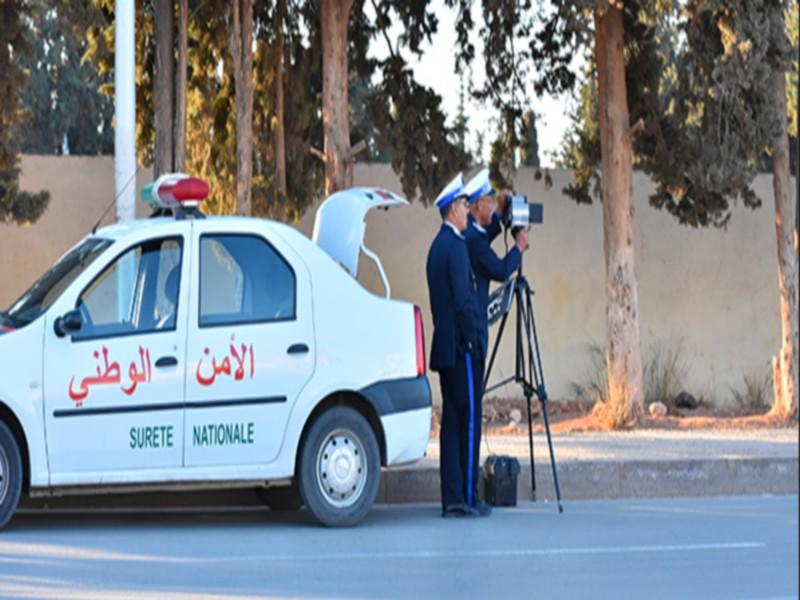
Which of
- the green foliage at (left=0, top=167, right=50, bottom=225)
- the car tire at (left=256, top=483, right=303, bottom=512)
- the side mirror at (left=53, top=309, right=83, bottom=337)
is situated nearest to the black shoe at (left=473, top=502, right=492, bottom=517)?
the car tire at (left=256, top=483, right=303, bottom=512)

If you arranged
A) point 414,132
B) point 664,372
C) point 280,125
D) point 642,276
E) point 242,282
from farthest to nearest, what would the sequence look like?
point 642,276, point 664,372, point 280,125, point 414,132, point 242,282

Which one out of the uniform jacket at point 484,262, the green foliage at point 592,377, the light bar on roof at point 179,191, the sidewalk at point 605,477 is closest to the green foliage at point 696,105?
the green foliage at point 592,377

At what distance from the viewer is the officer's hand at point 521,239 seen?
1033 cm

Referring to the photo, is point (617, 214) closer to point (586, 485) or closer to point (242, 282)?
point (586, 485)

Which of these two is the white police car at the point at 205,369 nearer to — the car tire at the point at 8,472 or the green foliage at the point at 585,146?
the car tire at the point at 8,472

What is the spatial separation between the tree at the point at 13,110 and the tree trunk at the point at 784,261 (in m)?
7.32

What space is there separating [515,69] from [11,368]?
906 centimetres

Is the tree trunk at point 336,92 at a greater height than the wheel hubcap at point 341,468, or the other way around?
the tree trunk at point 336,92

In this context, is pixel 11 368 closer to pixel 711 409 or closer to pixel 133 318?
pixel 133 318

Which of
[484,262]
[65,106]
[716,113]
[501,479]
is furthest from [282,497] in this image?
[65,106]

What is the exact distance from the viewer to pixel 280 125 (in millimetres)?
16703

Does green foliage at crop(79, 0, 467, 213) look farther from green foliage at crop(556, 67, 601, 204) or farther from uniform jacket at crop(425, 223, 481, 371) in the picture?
uniform jacket at crop(425, 223, 481, 371)

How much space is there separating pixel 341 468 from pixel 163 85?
6.05 m

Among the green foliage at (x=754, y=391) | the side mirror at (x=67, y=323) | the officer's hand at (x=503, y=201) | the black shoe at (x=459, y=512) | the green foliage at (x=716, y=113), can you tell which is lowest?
the black shoe at (x=459, y=512)
